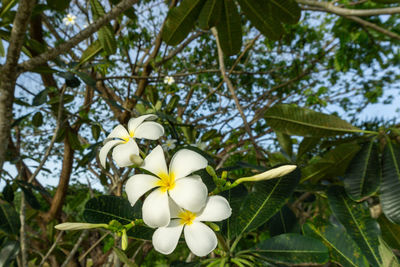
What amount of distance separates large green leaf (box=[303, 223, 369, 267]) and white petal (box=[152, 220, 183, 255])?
0.36 metres

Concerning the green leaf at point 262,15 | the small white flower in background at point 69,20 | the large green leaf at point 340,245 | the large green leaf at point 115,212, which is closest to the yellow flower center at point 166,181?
the large green leaf at point 115,212

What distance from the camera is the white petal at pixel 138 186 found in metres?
0.31

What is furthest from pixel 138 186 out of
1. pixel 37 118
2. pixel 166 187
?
pixel 37 118

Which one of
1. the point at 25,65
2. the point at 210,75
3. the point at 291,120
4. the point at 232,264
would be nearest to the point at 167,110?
the point at 25,65

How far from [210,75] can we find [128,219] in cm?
299

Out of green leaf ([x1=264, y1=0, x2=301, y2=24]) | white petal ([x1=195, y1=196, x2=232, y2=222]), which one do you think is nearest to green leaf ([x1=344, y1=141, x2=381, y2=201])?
white petal ([x1=195, y1=196, x2=232, y2=222])

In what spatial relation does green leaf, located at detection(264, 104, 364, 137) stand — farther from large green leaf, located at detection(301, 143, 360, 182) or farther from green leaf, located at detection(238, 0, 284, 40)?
green leaf, located at detection(238, 0, 284, 40)

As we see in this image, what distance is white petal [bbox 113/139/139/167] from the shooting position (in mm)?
326

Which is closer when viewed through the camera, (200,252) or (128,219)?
(200,252)

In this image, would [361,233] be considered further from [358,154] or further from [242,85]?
[242,85]

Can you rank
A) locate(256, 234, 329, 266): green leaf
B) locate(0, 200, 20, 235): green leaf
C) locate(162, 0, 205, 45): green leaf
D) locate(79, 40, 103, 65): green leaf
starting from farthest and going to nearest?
1. locate(79, 40, 103, 65): green leaf
2. locate(162, 0, 205, 45): green leaf
3. locate(0, 200, 20, 235): green leaf
4. locate(256, 234, 329, 266): green leaf

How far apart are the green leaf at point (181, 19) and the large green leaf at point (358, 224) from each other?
0.79 m

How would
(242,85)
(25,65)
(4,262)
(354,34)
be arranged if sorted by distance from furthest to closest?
(242,85), (354,34), (25,65), (4,262)

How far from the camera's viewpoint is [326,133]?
716 millimetres
